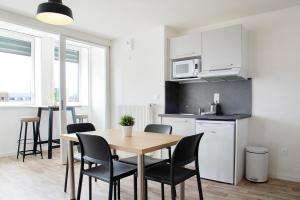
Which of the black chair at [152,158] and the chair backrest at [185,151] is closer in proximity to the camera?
the chair backrest at [185,151]

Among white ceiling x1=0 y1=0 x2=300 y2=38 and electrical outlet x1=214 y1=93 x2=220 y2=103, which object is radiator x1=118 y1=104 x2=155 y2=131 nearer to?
electrical outlet x1=214 y1=93 x2=220 y2=103

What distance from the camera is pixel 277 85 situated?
3.15 metres

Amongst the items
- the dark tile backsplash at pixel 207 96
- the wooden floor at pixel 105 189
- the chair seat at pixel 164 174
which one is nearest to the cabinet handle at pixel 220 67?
the dark tile backsplash at pixel 207 96

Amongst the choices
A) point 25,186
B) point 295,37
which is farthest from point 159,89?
point 25,186

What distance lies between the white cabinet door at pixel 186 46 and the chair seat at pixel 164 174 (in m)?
2.11

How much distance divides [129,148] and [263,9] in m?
2.82

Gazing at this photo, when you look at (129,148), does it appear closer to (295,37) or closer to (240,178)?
(240,178)

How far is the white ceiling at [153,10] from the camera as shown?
2908 mm

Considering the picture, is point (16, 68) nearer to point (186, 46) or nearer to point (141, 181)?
point (186, 46)

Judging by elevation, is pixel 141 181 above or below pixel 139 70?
below

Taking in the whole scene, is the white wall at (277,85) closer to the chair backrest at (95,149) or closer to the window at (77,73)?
the chair backrest at (95,149)

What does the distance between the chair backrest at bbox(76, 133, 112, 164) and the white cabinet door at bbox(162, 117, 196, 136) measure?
5.88 ft

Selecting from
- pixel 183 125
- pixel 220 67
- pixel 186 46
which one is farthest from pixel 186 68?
pixel 183 125

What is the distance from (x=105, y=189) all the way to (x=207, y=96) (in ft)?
7.29
